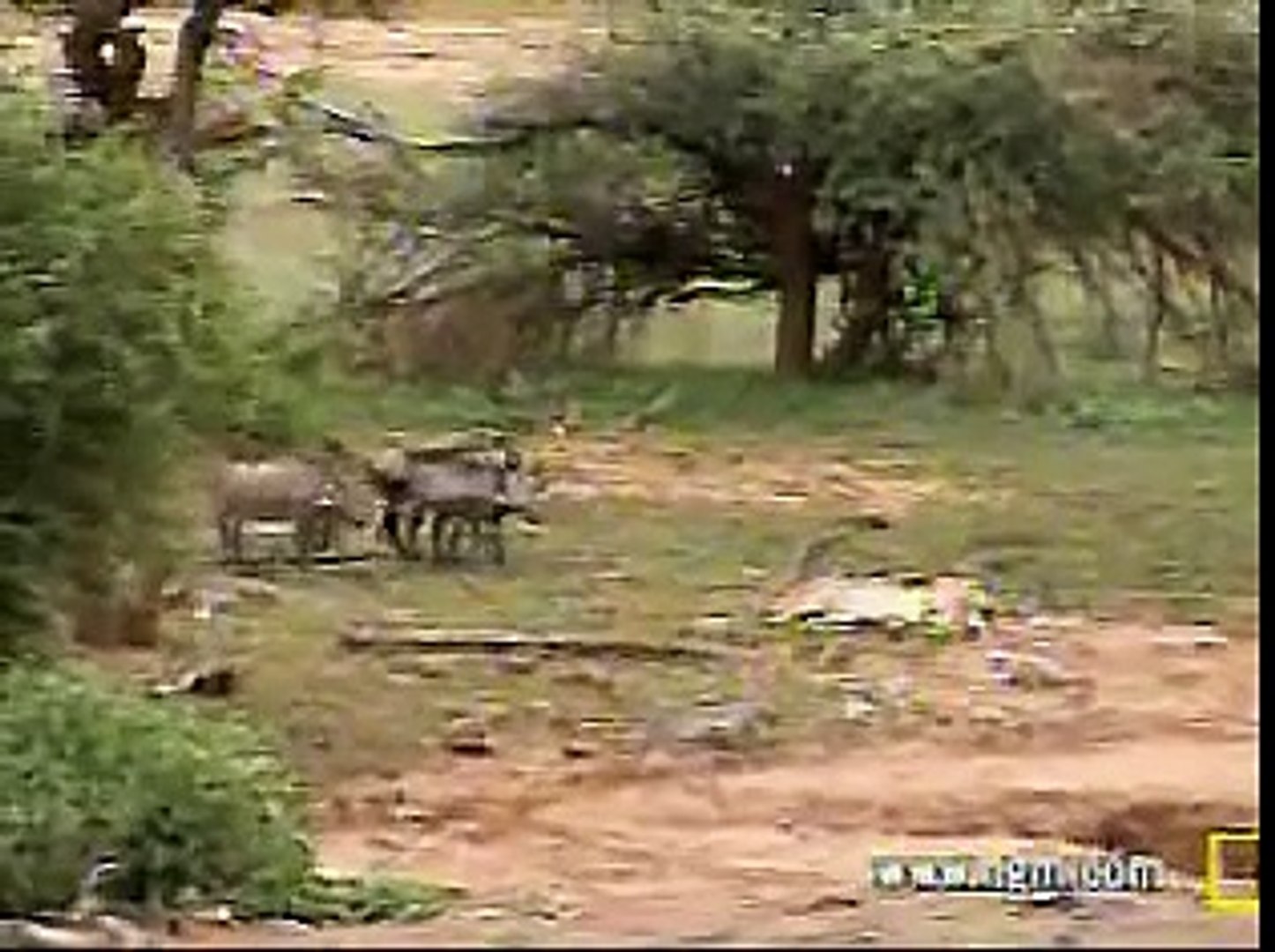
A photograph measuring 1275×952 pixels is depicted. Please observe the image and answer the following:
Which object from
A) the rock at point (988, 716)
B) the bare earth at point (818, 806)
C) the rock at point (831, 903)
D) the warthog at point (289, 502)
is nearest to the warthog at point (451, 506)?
the warthog at point (289, 502)

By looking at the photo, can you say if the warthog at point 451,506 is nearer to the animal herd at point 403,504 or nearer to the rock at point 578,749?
the animal herd at point 403,504

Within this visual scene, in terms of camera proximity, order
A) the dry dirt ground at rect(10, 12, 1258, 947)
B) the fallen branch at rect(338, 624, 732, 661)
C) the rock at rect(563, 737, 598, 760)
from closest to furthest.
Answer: the dry dirt ground at rect(10, 12, 1258, 947) → the rock at rect(563, 737, 598, 760) → the fallen branch at rect(338, 624, 732, 661)

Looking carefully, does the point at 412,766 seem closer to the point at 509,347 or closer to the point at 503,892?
the point at 503,892

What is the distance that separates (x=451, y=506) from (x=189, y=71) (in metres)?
1.67

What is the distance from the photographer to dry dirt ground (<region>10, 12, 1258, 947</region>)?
7.22 meters

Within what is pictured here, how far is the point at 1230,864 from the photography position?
280 inches

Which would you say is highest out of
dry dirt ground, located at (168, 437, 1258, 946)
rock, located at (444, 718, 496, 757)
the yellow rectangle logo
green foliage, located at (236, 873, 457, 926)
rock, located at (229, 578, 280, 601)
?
green foliage, located at (236, 873, 457, 926)

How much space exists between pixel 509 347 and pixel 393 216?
80 centimetres

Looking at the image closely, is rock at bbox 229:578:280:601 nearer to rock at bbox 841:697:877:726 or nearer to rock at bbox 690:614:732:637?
rock at bbox 690:614:732:637

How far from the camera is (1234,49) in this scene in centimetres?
1456

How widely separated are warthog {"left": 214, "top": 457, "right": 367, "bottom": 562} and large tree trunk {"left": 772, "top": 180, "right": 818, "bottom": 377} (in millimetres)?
4811

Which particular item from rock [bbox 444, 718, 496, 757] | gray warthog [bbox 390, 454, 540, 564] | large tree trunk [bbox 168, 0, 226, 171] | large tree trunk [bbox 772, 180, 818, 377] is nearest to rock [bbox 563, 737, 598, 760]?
rock [bbox 444, 718, 496, 757]

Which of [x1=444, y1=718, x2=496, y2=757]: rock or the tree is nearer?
[x1=444, y1=718, x2=496, y2=757]: rock

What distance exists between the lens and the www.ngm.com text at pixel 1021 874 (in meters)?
6.17
